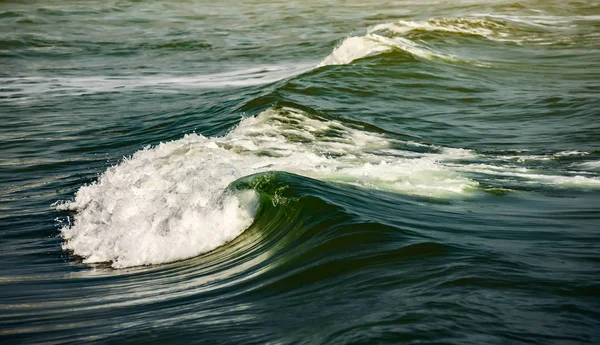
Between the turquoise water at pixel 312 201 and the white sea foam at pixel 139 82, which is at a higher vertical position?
the turquoise water at pixel 312 201

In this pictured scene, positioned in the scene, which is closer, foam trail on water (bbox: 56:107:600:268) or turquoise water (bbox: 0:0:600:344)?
turquoise water (bbox: 0:0:600:344)

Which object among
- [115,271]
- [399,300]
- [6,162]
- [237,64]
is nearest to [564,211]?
[399,300]

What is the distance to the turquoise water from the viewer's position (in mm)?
5098

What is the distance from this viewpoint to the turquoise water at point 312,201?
510 cm

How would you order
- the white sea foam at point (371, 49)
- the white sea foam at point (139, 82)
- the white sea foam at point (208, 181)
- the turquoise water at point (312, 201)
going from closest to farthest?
the turquoise water at point (312, 201) < the white sea foam at point (208, 181) < the white sea foam at point (139, 82) < the white sea foam at point (371, 49)

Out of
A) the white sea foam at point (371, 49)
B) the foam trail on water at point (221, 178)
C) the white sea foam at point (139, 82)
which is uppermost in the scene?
the foam trail on water at point (221, 178)

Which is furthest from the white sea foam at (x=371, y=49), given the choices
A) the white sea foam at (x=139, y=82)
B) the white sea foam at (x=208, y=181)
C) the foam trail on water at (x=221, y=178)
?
the white sea foam at (x=208, y=181)

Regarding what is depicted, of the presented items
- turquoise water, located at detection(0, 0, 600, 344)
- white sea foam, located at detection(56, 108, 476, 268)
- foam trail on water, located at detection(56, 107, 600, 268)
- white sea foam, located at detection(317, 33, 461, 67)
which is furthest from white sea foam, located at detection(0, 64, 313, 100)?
white sea foam, located at detection(56, 108, 476, 268)

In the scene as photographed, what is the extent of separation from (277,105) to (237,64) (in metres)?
8.97

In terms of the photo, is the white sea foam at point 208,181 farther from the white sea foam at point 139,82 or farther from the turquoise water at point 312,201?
the white sea foam at point 139,82

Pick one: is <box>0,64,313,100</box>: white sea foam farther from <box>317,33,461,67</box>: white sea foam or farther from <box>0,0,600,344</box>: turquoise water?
<box>317,33,461,67</box>: white sea foam

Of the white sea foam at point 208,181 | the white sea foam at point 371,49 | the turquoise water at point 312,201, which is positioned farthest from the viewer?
the white sea foam at point 371,49

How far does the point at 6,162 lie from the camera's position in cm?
1241

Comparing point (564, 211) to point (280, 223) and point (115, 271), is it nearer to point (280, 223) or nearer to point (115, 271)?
point (280, 223)
